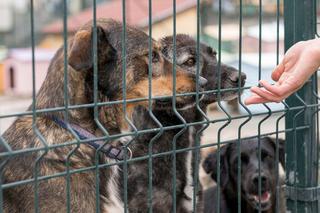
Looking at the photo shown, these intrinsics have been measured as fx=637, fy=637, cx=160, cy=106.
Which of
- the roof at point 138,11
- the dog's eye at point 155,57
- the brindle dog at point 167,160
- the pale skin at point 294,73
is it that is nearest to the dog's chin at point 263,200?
the brindle dog at point 167,160

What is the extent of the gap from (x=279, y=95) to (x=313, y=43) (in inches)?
11.5

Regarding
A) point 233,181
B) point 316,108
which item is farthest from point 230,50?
point 316,108

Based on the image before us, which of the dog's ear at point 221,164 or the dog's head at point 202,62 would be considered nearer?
the dog's head at point 202,62

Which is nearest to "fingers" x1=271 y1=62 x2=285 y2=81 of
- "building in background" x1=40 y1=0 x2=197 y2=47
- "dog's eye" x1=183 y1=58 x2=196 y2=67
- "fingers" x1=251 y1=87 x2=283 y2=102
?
"fingers" x1=251 y1=87 x2=283 y2=102

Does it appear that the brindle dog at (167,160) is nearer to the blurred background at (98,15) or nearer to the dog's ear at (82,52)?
the dog's ear at (82,52)

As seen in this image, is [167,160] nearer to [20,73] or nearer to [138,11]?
[20,73]

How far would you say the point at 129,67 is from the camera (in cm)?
354

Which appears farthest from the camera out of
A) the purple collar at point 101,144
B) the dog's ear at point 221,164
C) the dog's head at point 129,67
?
the dog's ear at point 221,164

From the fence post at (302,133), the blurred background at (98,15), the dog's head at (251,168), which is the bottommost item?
the dog's head at (251,168)

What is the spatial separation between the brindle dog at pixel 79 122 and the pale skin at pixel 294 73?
29.9 inches

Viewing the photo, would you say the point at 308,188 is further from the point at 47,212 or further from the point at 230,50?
the point at 230,50

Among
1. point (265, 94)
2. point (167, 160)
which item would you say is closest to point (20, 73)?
point (167, 160)

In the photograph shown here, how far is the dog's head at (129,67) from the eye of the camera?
3.30 metres

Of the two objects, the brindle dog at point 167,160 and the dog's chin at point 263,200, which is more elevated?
the brindle dog at point 167,160
